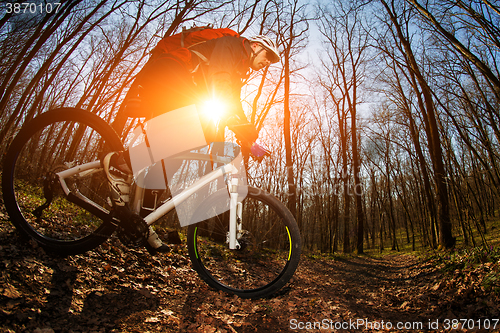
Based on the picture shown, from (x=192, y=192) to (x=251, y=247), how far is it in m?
0.94

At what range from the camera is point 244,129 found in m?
1.97

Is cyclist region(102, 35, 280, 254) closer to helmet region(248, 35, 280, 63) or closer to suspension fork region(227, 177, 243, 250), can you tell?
helmet region(248, 35, 280, 63)

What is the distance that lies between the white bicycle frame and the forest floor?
53 centimetres

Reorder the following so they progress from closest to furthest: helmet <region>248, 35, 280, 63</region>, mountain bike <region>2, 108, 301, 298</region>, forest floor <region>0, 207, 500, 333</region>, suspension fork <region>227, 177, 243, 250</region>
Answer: forest floor <region>0, 207, 500, 333</region>
mountain bike <region>2, 108, 301, 298</region>
suspension fork <region>227, 177, 243, 250</region>
helmet <region>248, 35, 280, 63</region>

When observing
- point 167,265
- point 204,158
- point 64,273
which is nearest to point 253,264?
point 167,265

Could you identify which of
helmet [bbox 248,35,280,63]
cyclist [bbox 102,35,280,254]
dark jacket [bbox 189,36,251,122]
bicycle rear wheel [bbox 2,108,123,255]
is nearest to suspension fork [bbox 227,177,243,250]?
cyclist [bbox 102,35,280,254]

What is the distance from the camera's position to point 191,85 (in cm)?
212

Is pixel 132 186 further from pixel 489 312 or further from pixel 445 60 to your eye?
pixel 445 60

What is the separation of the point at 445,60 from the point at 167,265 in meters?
10.6

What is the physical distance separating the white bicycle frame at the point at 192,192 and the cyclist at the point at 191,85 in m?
0.13

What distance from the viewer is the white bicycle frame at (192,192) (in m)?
2.04

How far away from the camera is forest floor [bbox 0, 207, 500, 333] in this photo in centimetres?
140

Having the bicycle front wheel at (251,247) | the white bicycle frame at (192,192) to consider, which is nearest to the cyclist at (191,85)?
the white bicycle frame at (192,192)

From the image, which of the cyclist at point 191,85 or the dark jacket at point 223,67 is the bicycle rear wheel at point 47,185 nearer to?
the cyclist at point 191,85
